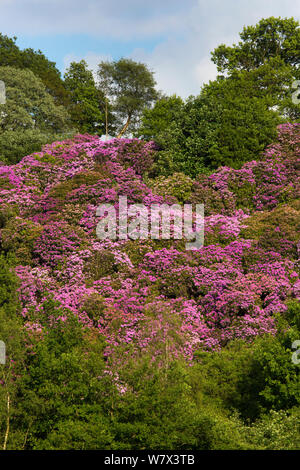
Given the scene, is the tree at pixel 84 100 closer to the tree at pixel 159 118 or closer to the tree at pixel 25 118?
the tree at pixel 25 118

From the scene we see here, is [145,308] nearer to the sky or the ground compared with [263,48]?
nearer to the ground

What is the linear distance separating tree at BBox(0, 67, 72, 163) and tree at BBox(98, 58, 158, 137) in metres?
8.18

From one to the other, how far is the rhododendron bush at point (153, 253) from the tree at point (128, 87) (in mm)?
19625

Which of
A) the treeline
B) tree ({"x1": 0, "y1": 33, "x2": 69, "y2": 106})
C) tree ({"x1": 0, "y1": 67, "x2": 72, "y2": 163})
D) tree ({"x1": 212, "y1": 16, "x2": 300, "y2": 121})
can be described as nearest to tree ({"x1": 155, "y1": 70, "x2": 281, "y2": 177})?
the treeline

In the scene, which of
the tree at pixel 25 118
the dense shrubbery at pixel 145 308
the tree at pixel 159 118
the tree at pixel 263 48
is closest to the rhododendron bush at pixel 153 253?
the dense shrubbery at pixel 145 308

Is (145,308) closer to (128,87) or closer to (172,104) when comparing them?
(172,104)

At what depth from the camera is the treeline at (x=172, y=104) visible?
3644 cm

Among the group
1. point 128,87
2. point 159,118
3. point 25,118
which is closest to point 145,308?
point 159,118

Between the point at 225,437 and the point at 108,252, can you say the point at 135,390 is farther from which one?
the point at 108,252

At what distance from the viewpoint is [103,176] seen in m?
34.2

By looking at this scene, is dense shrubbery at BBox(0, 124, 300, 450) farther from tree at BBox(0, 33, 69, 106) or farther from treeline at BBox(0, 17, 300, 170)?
tree at BBox(0, 33, 69, 106)

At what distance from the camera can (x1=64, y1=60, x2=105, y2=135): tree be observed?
186 feet

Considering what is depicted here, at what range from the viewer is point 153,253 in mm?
26906

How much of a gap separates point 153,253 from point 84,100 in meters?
34.7
